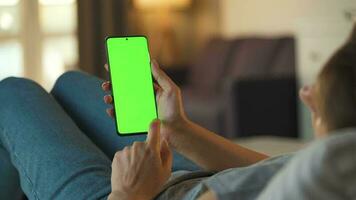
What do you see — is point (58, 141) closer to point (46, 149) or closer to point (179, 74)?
point (46, 149)

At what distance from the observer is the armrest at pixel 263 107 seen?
3.79m

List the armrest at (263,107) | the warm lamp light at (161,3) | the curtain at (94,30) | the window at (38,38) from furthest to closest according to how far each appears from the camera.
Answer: the warm lamp light at (161,3)
the curtain at (94,30)
the window at (38,38)
the armrest at (263,107)

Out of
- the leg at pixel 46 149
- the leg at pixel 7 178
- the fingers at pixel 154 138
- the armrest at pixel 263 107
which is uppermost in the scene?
the fingers at pixel 154 138

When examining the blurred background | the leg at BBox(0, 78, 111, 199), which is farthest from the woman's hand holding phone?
the blurred background

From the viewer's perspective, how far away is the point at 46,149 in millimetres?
1420

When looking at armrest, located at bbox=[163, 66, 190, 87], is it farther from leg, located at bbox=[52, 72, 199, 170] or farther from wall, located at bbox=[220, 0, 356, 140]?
leg, located at bbox=[52, 72, 199, 170]

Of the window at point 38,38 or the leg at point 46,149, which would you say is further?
the window at point 38,38

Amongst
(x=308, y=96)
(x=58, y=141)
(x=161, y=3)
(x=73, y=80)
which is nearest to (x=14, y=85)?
(x=73, y=80)

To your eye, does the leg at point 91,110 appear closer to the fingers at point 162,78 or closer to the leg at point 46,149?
the leg at point 46,149

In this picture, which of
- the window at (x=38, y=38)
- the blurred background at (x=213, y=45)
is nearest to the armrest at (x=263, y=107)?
the blurred background at (x=213, y=45)

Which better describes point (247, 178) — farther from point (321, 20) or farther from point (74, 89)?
point (321, 20)

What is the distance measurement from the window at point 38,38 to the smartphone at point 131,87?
3.15 metres

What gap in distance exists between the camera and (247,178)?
39.0 inches

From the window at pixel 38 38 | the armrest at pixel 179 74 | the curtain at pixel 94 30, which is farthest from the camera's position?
the armrest at pixel 179 74
